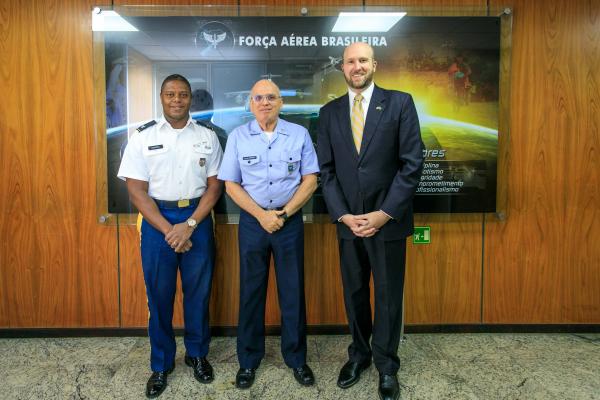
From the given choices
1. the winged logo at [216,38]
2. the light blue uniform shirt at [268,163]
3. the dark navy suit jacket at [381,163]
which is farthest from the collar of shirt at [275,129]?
the winged logo at [216,38]

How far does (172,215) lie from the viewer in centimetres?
282

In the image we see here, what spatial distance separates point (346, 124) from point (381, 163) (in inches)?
12.2

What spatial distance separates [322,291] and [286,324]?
74cm

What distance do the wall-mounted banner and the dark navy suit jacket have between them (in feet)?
2.19

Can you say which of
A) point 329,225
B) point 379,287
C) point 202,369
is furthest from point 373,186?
point 202,369

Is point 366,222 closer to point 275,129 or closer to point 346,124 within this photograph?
point 346,124

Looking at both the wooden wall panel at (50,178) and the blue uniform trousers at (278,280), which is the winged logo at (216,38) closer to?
the wooden wall panel at (50,178)

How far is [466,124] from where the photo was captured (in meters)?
3.41

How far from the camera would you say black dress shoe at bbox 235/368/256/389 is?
2.80m

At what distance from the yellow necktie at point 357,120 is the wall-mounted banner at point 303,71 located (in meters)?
0.63

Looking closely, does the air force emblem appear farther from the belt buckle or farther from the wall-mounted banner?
the belt buckle

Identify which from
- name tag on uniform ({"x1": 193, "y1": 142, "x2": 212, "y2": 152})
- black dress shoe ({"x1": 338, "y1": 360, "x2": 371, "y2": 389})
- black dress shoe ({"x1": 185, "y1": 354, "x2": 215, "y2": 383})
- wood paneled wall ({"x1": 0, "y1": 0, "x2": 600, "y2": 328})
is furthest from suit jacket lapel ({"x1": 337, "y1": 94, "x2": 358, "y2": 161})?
black dress shoe ({"x1": 185, "y1": 354, "x2": 215, "y2": 383})

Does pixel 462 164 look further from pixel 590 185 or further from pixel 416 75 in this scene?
pixel 590 185

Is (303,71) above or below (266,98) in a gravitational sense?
above
